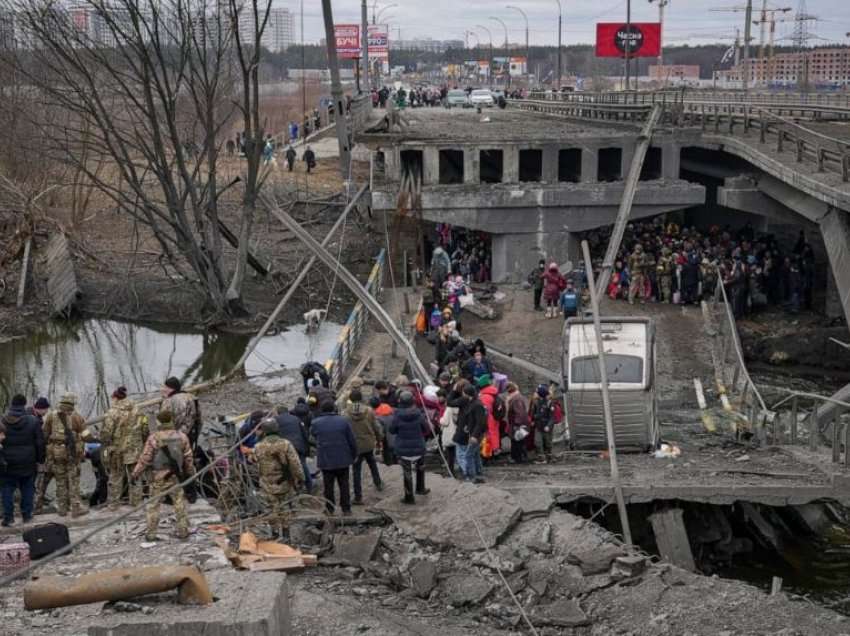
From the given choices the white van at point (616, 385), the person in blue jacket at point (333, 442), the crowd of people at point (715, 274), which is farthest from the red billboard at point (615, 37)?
the person in blue jacket at point (333, 442)

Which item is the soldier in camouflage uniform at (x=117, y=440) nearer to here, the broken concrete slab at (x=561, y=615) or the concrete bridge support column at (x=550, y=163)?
the broken concrete slab at (x=561, y=615)

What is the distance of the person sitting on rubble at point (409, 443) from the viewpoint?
14.7m

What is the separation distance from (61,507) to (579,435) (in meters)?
8.42

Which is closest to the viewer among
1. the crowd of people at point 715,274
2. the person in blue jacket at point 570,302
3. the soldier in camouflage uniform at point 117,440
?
the soldier in camouflage uniform at point 117,440

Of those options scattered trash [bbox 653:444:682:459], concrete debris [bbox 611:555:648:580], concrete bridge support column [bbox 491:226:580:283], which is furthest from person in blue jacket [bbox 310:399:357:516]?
concrete bridge support column [bbox 491:226:580:283]

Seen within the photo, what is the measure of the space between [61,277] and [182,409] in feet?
78.8

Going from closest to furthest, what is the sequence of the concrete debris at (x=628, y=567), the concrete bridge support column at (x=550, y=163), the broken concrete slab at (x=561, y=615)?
1. the broken concrete slab at (x=561, y=615)
2. the concrete debris at (x=628, y=567)
3. the concrete bridge support column at (x=550, y=163)

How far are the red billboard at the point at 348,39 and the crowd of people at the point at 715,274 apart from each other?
86.4m

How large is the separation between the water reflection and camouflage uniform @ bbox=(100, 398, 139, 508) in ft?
41.0

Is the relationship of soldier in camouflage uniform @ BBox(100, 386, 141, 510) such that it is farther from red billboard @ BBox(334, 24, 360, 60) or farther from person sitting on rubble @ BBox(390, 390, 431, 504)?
red billboard @ BBox(334, 24, 360, 60)

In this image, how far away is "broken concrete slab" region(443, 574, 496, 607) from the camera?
41.8 feet

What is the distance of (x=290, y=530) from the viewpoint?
14070 mm

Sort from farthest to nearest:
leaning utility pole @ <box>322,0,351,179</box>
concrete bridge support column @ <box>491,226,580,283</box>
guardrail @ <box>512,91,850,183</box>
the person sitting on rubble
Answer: leaning utility pole @ <box>322,0,351,179</box> → concrete bridge support column @ <box>491,226,580,283</box> → guardrail @ <box>512,91,850,183</box> → the person sitting on rubble

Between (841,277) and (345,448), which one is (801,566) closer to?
(345,448)
